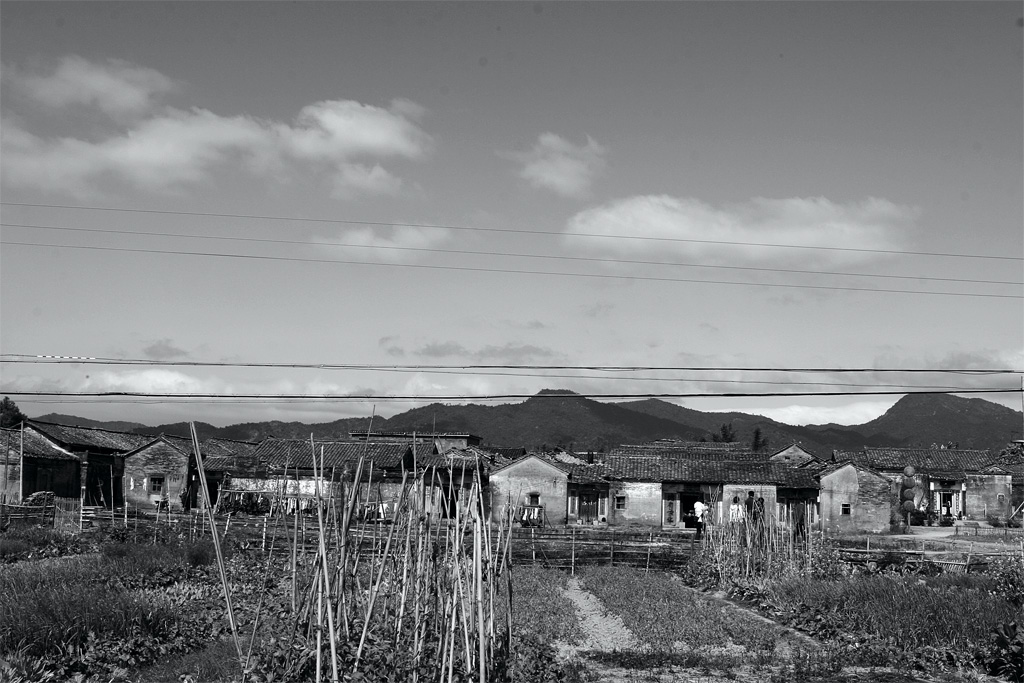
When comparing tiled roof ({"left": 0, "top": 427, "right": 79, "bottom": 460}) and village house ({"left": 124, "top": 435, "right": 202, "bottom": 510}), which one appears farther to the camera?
village house ({"left": 124, "top": 435, "right": 202, "bottom": 510})

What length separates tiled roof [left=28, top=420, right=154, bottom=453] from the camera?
1950 inches

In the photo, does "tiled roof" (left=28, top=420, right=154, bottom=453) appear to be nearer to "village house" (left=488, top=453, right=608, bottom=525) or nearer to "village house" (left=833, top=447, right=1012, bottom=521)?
"village house" (left=488, top=453, right=608, bottom=525)

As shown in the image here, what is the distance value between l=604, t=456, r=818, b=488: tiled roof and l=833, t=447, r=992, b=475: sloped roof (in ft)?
45.5

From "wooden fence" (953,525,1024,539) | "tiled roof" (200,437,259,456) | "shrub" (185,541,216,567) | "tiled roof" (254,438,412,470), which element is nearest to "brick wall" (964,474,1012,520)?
"wooden fence" (953,525,1024,539)

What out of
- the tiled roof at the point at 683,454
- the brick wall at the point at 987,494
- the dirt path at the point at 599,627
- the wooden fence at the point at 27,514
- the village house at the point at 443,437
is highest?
the village house at the point at 443,437

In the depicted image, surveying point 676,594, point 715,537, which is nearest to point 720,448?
point 715,537

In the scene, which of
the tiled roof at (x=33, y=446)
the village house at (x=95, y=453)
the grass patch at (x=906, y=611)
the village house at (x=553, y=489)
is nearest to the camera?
the grass patch at (x=906, y=611)

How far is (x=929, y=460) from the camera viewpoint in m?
58.2

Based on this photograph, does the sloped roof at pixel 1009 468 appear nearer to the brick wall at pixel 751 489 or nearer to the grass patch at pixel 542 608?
the brick wall at pixel 751 489

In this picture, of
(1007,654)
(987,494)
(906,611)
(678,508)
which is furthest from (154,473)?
(987,494)

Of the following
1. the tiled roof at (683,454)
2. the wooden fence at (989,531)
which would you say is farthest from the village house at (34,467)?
the wooden fence at (989,531)

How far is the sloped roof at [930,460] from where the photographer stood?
5703 cm

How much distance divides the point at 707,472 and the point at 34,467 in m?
31.9

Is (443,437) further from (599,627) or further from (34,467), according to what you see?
(599,627)
